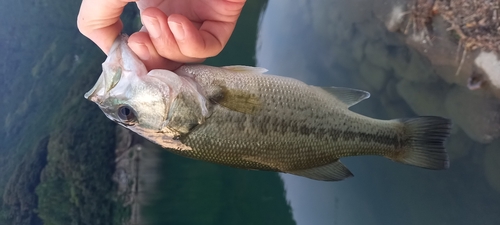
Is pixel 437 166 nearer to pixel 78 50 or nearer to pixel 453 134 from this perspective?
pixel 453 134

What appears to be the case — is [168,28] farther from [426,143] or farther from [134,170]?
[134,170]

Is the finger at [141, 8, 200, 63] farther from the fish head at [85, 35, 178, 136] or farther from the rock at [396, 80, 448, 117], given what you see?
the rock at [396, 80, 448, 117]

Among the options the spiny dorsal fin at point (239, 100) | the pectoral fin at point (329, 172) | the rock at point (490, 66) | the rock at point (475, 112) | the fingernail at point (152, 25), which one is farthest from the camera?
the rock at point (475, 112)

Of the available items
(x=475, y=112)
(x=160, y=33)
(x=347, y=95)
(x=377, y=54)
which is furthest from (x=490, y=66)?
(x=160, y=33)

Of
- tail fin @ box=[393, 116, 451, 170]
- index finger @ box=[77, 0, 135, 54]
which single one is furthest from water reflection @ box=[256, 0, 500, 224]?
index finger @ box=[77, 0, 135, 54]

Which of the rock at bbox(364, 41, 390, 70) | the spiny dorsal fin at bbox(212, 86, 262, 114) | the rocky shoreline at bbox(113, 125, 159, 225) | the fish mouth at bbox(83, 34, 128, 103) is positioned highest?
the rock at bbox(364, 41, 390, 70)

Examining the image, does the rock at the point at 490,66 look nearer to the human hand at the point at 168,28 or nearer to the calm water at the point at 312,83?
the calm water at the point at 312,83

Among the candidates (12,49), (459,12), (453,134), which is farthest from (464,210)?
(12,49)

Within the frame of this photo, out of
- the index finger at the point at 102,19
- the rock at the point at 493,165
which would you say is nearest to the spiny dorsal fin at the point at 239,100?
the index finger at the point at 102,19
